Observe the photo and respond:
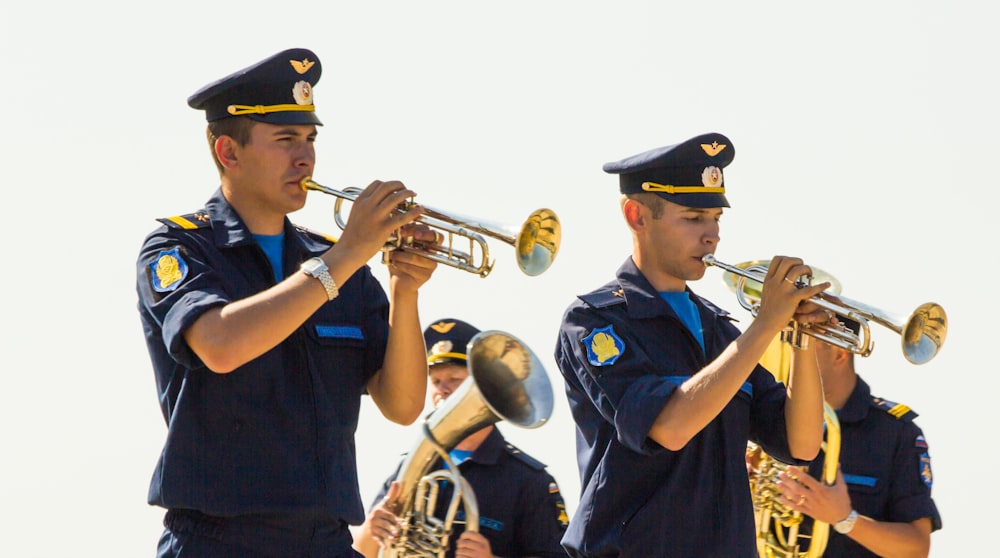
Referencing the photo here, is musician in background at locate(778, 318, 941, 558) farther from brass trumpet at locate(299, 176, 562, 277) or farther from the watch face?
the watch face

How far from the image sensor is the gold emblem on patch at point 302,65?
529 cm

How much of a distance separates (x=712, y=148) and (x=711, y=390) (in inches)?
41.2

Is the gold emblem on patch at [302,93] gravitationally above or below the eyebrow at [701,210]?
above

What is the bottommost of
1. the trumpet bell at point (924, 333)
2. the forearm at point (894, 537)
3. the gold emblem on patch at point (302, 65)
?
the forearm at point (894, 537)

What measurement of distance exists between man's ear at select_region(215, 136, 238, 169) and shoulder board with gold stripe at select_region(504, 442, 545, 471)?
9.12 feet

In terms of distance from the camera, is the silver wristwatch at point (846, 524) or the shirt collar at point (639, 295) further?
the silver wristwatch at point (846, 524)

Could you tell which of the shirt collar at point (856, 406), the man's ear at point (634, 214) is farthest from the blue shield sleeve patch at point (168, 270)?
the shirt collar at point (856, 406)

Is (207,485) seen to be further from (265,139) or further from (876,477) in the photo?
(876,477)

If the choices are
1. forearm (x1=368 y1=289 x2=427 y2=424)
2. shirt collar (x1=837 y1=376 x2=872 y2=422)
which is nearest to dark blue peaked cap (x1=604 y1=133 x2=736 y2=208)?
forearm (x1=368 y1=289 x2=427 y2=424)

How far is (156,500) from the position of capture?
482 centimetres

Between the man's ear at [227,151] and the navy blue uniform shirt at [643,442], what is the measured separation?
126cm

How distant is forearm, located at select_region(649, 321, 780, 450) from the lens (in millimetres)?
5281

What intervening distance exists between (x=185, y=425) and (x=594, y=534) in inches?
56.8

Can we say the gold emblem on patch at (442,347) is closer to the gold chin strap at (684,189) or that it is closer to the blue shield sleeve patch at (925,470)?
the gold chin strap at (684,189)
